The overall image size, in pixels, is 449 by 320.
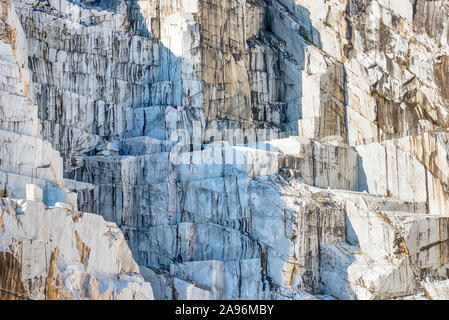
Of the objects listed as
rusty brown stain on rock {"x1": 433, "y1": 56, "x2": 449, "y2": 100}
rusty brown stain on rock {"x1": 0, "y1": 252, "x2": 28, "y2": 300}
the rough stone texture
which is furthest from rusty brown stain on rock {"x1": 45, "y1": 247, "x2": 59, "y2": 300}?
rusty brown stain on rock {"x1": 433, "y1": 56, "x2": 449, "y2": 100}

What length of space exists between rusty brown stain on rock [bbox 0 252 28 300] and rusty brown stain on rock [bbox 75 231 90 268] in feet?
11.9

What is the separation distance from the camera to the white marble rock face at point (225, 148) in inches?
Result: 1475

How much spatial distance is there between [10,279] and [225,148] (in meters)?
18.2

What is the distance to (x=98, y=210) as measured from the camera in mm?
44938

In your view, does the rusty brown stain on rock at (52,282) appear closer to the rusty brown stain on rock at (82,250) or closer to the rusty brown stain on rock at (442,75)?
the rusty brown stain on rock at (82,250)

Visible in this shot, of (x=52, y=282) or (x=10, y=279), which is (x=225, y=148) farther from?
(x=10, y=279)

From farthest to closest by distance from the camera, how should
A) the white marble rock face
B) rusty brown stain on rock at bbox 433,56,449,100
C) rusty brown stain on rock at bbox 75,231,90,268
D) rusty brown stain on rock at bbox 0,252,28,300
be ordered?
rusty brown stain on rock at bbox 433,56,449,100 < the white marble rock face < rusty brown stain on rock at bbox 75,231,90,268 < rusty brown stain on rock at bbox 0,252,28,300

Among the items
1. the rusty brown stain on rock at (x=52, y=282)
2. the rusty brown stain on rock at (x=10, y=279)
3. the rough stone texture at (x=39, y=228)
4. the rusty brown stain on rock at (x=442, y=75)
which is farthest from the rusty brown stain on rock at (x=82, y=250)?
the rusty brown stain on rock at (x=442, y=75)

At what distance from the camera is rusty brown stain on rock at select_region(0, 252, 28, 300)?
30562 mm

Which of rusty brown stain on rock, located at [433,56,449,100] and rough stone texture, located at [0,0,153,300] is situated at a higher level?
rusty brown stain on rock, located at [433,56,449,100]

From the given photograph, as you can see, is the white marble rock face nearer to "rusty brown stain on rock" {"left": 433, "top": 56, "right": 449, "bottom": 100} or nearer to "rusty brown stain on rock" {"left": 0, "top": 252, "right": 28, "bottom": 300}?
"rusty brown stain on rock" {"left": 433, "top": 56, "right": 449, "bottom": 100}

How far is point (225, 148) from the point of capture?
4619 centimetres

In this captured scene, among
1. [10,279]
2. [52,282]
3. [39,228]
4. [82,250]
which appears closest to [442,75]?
[82,250]
